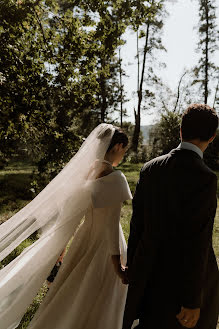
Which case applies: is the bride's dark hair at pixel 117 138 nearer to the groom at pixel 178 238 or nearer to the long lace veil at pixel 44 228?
the long lace veil at pixel 44 228

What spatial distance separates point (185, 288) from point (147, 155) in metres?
23.5

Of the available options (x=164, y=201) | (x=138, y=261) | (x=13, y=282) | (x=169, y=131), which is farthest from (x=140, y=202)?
(x=169, y=131)

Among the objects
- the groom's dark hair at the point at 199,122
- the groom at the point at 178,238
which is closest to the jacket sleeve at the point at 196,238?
the groom at the point at 178,238

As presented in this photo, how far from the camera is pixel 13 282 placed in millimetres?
2447

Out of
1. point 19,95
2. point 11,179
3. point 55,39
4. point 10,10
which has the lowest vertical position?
point 11,179

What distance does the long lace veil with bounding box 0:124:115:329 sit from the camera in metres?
2.44

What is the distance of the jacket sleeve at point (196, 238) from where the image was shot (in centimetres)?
173

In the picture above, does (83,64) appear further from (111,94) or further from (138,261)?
(111,94)

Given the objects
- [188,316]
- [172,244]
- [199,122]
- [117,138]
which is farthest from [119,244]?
[199,122]

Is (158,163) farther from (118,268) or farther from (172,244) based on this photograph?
(118,268)

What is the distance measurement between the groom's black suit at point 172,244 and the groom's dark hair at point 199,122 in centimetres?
15

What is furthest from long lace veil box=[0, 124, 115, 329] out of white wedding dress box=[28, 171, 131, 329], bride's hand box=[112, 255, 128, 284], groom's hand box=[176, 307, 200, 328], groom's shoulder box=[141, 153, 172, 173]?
groom's hand box=[176, 307, 200, 328]

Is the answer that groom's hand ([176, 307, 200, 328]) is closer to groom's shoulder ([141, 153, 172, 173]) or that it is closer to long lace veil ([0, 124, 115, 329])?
groom's shoulder ([141, 153, 172, 173])

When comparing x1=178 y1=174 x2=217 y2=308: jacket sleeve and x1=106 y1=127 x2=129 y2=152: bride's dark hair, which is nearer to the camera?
x1=178 y1=174 x2=217 y2=308: jacket sleeve
